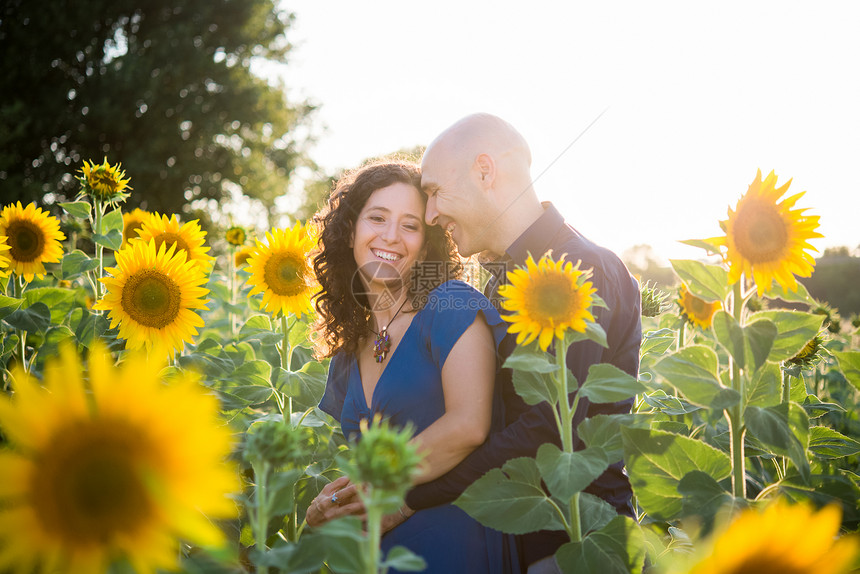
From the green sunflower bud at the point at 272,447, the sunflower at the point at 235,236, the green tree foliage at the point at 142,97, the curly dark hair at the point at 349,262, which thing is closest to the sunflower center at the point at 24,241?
the curly dark hair at the point at 349,262

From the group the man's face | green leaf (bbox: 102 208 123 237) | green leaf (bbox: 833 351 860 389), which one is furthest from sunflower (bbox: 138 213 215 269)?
green leaf (bbox: 833 351 860 389)

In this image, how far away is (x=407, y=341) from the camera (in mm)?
2279

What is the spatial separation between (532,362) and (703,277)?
1.47 ft

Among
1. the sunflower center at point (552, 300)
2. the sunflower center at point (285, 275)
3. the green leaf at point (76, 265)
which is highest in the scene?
the green leaf at point (76, 265)

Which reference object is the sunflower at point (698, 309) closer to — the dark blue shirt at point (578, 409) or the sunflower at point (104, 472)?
the dark blue shirt at point (578, 409)

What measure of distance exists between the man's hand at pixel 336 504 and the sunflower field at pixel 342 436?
15 centimetres

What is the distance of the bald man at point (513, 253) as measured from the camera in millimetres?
1864

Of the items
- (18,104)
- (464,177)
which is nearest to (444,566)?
(464,177)

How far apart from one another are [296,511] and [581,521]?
1.13m

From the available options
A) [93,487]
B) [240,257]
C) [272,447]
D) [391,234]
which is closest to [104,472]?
[93,487]

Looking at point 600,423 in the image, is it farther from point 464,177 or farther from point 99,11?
point 99,11

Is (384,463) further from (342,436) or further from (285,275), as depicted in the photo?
(285,275)

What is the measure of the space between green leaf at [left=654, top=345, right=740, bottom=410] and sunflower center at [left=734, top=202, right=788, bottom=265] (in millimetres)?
238

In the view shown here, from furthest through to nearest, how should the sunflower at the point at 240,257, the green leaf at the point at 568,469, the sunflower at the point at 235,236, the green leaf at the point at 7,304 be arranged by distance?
the sunflower at the point at 235,236, the sunflower at the point at 240,257, the green leaf at the point at 7,304, the green leaf at the point at 568,469
